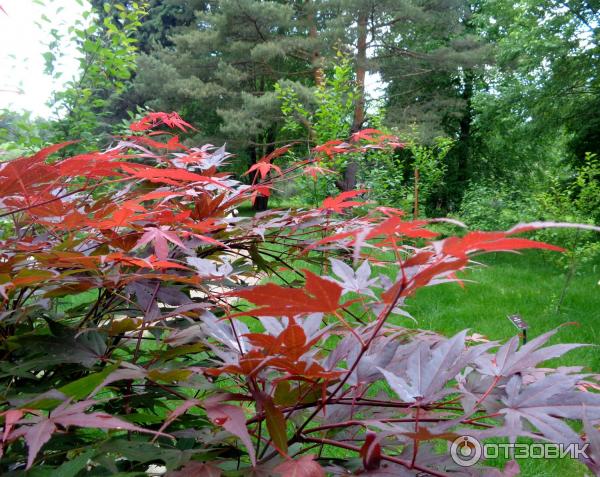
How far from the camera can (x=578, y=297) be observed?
14.4 ft

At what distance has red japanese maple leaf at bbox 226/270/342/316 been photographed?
0.42 metres

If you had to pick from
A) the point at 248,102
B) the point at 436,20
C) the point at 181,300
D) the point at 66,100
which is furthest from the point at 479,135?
the point at 181,300

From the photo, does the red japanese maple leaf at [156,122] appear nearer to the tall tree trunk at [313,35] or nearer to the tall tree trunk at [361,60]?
the tall tree trunk at [361,60]

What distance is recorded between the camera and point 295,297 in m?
0.43

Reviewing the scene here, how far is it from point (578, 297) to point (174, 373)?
482 centimetres

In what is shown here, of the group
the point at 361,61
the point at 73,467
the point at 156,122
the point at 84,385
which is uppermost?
the point at 361,61

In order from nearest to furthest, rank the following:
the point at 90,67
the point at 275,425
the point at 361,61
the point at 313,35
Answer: the point at 275,425, the point at 90,67, the point at 361,61, the point at 313,35

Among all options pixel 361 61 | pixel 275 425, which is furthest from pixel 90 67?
pixel 361 61

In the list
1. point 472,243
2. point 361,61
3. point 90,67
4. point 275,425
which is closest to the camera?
point 472,243

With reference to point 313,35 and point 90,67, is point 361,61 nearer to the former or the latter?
point 313,35

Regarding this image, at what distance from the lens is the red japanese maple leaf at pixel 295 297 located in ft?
1.39

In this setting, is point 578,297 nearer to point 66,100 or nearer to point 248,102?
point 66,100

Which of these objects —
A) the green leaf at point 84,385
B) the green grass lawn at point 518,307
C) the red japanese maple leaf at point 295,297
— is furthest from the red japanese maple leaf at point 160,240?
the green grass lawn at point 518,307

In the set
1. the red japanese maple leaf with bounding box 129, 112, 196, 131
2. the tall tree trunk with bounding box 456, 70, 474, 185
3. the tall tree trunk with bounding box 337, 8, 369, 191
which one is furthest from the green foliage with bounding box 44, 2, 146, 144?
the tall tree trunk with bounding box 456, 70, 474, 185
